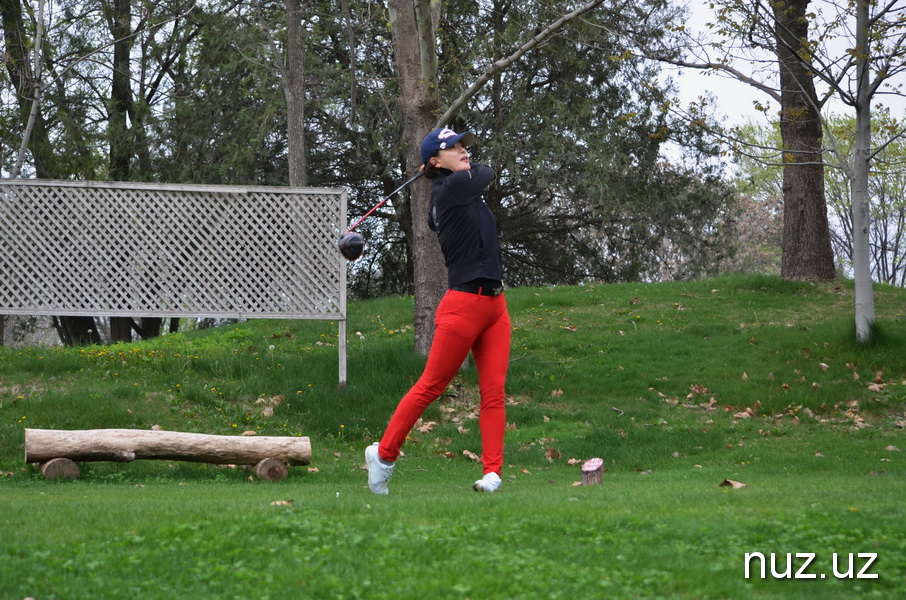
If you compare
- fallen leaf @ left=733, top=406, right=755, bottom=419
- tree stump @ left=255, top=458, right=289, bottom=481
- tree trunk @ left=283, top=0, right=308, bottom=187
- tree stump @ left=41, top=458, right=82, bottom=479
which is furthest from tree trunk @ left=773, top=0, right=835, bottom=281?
tree stump @ left=41, top=458, right=82, bottom=479

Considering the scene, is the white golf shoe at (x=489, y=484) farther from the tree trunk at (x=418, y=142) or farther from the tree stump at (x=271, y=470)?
the tree trunk at (x=418, y=142)

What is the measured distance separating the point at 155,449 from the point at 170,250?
4130 millimetres

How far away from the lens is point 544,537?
407cm

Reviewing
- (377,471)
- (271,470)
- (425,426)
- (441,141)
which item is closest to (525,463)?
(425,426)

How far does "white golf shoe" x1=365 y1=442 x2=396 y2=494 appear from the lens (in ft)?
19.4

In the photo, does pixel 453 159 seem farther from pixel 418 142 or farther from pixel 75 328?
pixel 75 328

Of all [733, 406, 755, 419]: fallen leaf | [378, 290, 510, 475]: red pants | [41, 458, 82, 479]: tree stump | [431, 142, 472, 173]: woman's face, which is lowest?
[733, 406, 755, 419]: fallen leaf

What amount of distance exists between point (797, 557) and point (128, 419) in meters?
7.58

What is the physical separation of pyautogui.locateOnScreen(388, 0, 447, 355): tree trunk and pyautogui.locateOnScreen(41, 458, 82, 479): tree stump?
481 cm

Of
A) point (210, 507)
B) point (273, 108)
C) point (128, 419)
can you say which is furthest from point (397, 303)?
point (210, 507)

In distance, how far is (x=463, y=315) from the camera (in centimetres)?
568

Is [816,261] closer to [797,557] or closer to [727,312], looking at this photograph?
[727,312]

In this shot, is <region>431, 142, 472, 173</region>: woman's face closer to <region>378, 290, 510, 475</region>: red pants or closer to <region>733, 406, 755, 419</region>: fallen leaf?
<region>378, 290, 510, 475</region>: red pants

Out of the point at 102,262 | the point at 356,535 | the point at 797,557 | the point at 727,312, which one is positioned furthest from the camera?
the point at 727,312
